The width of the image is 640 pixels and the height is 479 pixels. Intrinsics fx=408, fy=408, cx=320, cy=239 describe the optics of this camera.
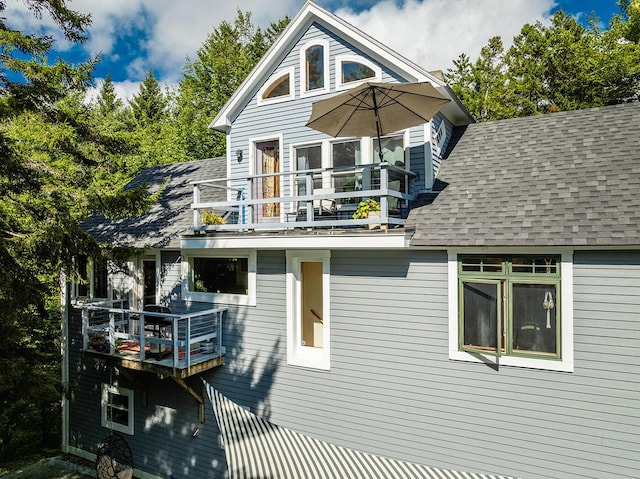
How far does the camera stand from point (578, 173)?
266 inches

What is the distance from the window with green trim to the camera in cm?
612

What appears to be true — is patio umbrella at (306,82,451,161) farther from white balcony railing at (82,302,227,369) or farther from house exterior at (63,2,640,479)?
white balcony railing at (82,302,227,369)

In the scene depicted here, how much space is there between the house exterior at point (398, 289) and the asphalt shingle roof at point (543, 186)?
0.03 meters

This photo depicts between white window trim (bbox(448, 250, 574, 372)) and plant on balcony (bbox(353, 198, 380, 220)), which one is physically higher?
plant on balcony (bbox(353, 198, 380, 220))

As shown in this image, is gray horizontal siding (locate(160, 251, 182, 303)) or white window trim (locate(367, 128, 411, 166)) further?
gray horizontal siding (locate(160, 251, 182, 303))

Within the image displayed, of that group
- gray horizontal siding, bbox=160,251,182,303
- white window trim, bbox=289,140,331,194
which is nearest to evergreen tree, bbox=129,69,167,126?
gray horizontal siding, bbox=160,251,182,303

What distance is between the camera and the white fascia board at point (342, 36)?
7.88 metres

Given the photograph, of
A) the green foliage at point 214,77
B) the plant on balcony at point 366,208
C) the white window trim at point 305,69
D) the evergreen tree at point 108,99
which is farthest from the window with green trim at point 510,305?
the evergreen tree at point 108,99

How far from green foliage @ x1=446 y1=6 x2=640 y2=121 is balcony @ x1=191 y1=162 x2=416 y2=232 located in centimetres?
1494

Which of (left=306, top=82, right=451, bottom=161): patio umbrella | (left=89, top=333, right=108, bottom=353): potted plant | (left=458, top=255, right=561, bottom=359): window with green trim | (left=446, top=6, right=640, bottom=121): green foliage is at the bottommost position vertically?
(left=89, top=333, right=108, bottom=353): potted plant

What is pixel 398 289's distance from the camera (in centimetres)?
726

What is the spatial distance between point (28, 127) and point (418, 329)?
7925 millimetres

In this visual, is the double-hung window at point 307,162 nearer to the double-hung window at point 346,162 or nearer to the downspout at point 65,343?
the double-hung window at point 346,162

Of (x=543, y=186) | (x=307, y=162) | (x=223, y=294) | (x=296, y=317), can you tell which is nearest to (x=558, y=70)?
A: (x=543, y=186)
